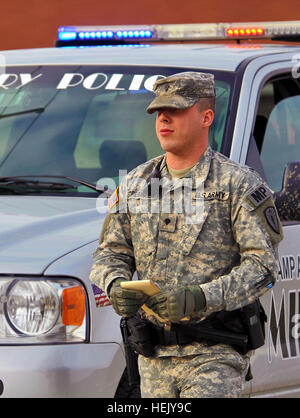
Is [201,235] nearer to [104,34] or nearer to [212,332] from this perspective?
[212,332]

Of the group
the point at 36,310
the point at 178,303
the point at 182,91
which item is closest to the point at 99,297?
the point at 36,310

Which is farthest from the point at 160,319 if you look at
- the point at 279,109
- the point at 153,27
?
the point at 153,27

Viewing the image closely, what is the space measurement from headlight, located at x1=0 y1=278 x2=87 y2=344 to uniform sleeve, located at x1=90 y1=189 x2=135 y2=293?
7.4 inches

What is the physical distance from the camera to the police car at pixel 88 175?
10.5ft

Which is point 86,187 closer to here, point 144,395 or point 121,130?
point 121,130

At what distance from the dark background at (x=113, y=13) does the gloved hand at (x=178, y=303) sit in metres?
8.56

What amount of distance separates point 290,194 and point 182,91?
0.81 metres

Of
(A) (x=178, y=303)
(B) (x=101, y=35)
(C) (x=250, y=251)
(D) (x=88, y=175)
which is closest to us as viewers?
(A) (x=178, y=303)

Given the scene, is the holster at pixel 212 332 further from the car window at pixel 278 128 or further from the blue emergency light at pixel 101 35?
the blue emergency light at pixel 101 35

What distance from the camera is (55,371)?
3131mm

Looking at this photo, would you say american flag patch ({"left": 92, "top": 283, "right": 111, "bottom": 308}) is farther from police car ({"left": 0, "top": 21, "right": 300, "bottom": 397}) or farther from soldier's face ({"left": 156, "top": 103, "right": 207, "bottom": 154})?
soldier's face ({"left": 156, "top": 103, "right": 207, "bottom": 154})

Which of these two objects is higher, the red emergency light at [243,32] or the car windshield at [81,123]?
the red emergency light at [243,32]

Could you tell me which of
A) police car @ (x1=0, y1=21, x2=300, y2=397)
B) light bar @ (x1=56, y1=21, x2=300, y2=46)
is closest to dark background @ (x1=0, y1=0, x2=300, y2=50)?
light bar @ (x1=56, y1=21, x2=300, y2=46)

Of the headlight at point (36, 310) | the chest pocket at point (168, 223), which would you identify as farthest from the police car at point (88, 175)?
the chest pocket at point (168, 223)
